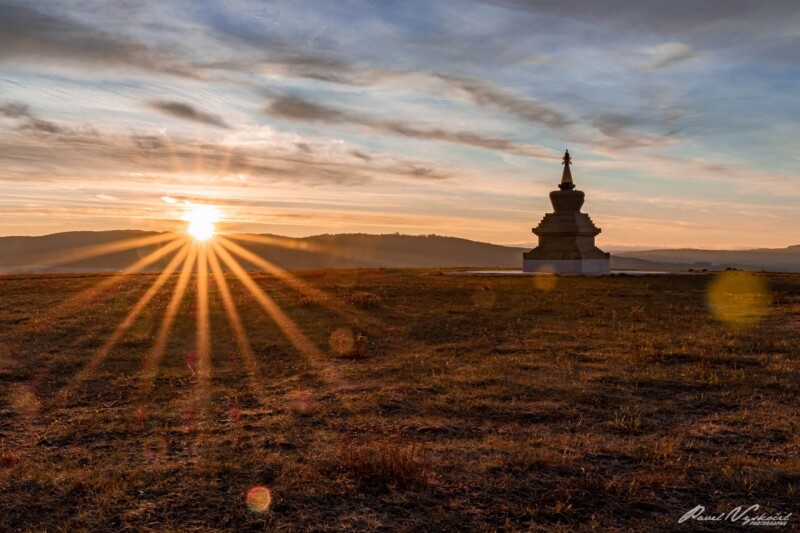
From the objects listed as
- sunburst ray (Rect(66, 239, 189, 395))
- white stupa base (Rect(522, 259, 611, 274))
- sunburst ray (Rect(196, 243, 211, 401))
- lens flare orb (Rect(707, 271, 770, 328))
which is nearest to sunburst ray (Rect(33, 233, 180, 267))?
white stupa base (Rect(522, 259, 611, 274))

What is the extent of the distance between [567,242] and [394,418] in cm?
3336

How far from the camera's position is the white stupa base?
39841mm

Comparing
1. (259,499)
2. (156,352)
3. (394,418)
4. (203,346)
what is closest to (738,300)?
(394,418)

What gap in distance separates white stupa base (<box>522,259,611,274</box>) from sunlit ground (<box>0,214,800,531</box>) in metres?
19.1

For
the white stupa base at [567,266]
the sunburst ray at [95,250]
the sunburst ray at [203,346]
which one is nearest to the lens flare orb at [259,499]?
the sunburst ray at [203,346]

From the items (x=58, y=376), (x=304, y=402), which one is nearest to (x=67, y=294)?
(x=58, y=376)

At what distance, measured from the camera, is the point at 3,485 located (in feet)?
23.1

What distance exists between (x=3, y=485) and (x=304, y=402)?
4.54 meters

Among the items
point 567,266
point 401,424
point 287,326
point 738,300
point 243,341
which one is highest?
point 567,266

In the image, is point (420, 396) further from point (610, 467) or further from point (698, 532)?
point (698, 532)

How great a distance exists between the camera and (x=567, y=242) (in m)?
40.7

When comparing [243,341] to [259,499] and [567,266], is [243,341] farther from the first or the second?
[567,266]

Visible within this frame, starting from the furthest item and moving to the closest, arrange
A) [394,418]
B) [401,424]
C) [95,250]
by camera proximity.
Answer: [95,250]
[394,418]
[401,424]

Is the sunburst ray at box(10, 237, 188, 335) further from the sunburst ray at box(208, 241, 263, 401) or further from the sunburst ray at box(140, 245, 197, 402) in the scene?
the sunburst ray at box(208, 241, 263, 401)
